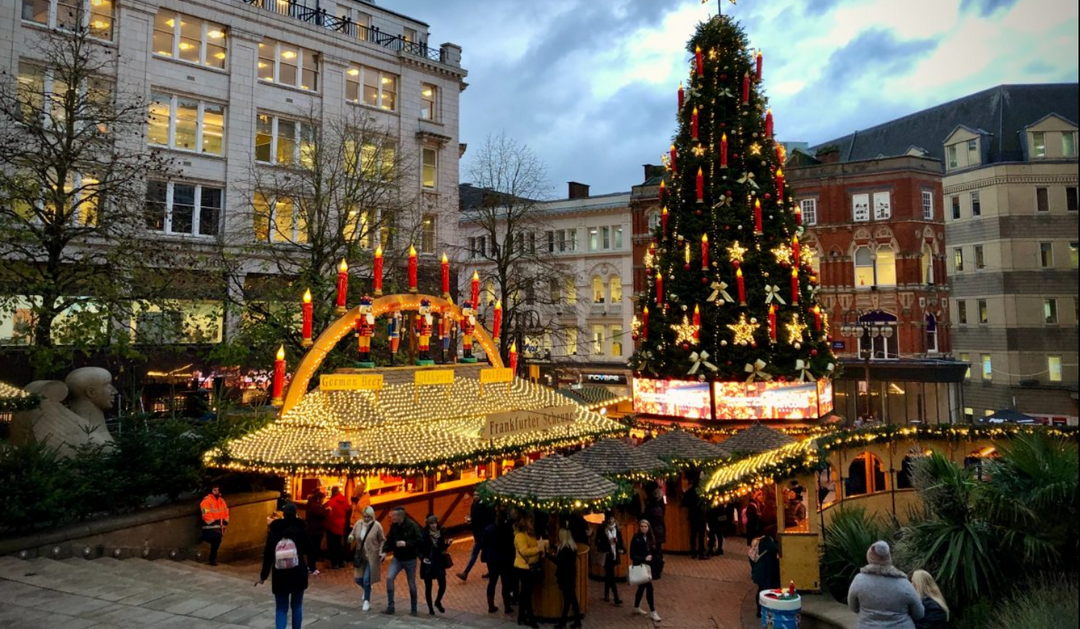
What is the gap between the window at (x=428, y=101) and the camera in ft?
124

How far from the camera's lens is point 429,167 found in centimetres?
3759

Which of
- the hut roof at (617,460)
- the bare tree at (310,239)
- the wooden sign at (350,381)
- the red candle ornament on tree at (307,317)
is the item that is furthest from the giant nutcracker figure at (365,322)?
the hut roof at (617,460)

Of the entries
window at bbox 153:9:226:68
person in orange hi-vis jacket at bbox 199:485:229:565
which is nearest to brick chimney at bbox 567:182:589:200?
window at bbox 153:9:226:68

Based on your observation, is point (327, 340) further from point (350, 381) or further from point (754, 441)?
point (754, 441)

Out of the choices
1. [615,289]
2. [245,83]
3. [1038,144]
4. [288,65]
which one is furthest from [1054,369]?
[245,83]

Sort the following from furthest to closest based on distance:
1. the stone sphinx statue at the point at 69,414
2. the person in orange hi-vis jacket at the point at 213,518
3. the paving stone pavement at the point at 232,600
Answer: the stone sphinx statue at the point at 69,414 → the person in orange hi-vis jacket at the point at 213,518 → the paving stone pavement at the point at 232,600

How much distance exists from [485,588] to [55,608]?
20.9 feet

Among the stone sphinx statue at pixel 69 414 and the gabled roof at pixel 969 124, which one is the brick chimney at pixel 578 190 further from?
the stone sphinx statue at pixel 69 414

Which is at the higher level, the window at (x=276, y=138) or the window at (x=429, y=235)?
the window at (x=276, y=138)

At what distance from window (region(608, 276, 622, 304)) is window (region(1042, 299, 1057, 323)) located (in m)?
23.7

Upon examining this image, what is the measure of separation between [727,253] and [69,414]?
58.8 feet

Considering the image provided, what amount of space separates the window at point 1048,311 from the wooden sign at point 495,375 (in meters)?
31.4

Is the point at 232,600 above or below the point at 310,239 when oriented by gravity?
below

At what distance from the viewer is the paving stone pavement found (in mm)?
9328
